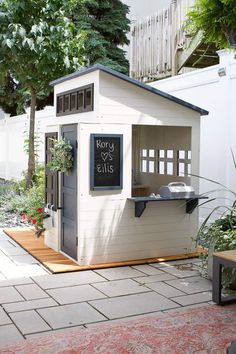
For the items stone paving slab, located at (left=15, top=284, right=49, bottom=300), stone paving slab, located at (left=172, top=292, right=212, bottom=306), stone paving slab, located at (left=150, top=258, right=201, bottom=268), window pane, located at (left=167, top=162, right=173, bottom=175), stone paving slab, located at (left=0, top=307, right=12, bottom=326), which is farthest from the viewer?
window pane, located at (left=167, top=162, right=173, bottom=175)

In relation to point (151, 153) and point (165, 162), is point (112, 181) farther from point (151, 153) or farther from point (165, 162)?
point (151, 153)

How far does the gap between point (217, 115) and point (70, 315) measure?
3706 mm

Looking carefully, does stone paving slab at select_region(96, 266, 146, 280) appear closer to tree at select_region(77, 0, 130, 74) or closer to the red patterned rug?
the red patterned rug

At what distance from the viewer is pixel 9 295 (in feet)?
14.5

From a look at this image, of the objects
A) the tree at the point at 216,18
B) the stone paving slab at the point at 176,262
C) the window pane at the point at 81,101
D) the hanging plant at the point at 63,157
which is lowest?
the stone paving slab at the point at 176,262

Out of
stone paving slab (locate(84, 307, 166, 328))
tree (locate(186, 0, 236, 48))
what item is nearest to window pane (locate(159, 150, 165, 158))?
stone paving slab (locate(84, 307, 166, 328))

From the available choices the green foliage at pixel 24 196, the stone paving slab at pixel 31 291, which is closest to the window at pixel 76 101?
the green foliage at pixel 24 196

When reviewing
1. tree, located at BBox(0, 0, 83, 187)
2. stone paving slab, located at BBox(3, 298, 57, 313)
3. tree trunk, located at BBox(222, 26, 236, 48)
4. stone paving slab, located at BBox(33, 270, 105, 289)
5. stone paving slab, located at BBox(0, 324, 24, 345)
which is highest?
tree, located at BBox(0, 0, 83, 187)

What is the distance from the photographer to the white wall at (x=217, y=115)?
6238 millimetres

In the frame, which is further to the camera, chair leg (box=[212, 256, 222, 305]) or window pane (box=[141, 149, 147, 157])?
window pane (box=[141, 149, 147, 157])

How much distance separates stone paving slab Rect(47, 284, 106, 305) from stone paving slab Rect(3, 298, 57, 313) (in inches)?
3.8

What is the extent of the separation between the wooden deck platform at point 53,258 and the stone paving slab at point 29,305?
90 centimetres

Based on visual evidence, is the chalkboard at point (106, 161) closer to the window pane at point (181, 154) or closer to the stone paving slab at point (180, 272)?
the stone paving slab at point (180, 272)

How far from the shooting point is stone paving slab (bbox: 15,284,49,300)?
4395 mm
